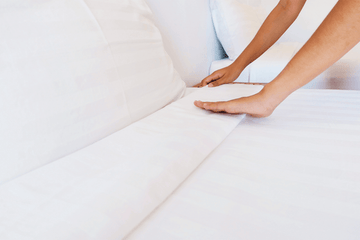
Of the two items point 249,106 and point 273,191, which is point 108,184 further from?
point 249,106

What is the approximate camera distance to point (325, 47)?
0.56m

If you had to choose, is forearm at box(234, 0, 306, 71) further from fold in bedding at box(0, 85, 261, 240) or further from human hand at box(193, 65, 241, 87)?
fold in bedding at box(0, 85, 261, 240)

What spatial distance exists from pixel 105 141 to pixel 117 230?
29 centimetres

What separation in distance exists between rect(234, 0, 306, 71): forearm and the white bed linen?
0.55 metres

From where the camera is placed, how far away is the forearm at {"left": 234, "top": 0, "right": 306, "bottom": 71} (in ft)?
3.15

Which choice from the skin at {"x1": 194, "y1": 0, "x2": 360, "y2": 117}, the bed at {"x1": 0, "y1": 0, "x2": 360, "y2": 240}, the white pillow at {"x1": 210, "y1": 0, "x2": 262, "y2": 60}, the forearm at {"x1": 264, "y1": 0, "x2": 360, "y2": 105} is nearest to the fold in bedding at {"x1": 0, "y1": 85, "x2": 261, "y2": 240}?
the bed at {"x1": 0, "y1": 0, "x2": 360, "y2": 240}

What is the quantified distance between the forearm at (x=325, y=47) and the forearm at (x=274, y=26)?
1.48ft

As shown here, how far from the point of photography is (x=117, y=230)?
0.97 ft

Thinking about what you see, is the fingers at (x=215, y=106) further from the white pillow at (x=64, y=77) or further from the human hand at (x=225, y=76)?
the human hand at (x=225, y=76)

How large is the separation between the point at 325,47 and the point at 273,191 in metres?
0.42

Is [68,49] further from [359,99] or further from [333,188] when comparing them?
[359,99]

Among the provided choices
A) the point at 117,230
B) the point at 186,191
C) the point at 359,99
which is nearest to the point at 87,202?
the point at 117,230

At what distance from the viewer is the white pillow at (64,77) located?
42 centimetres

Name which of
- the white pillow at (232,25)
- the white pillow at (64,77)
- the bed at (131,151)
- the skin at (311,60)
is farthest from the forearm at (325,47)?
the white pillow at (232,25)
